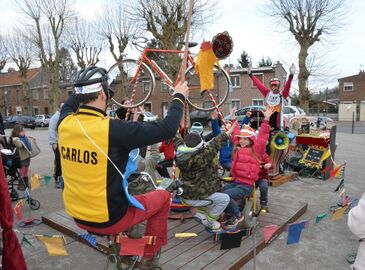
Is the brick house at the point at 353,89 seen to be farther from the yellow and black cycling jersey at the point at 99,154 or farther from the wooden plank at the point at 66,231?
the yellow and black cycling jersey at the point at 99,154

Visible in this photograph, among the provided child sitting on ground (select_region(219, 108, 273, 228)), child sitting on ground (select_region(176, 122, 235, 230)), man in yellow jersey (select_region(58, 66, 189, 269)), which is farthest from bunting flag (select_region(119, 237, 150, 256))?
child sitting on ground (select_region(219, 108, 273, 228))

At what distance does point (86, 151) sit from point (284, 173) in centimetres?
626

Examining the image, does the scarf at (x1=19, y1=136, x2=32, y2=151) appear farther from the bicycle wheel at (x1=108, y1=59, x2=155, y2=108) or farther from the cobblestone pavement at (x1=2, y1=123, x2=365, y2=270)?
the bicycle wheel at (x1=108, y1=59, x2=155, y2=108)

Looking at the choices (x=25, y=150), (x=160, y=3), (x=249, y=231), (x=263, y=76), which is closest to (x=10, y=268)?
(x=249, y=231)

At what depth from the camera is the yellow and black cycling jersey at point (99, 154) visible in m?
2.12

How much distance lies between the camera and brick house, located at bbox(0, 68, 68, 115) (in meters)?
47.6

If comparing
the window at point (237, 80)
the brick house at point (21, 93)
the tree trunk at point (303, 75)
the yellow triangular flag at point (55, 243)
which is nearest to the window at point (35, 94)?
the brick house at point (21, 93)

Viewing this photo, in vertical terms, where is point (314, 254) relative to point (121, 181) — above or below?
below

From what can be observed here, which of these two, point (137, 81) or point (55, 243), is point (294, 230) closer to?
point (55, 243)

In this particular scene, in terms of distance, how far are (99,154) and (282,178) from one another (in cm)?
575

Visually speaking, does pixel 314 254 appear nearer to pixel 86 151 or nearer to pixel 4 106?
pixel 86 151

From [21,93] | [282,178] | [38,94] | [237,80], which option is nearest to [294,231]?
[282,178]

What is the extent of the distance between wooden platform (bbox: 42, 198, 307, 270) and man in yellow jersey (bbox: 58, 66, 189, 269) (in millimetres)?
1299

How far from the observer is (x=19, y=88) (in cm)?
4997
